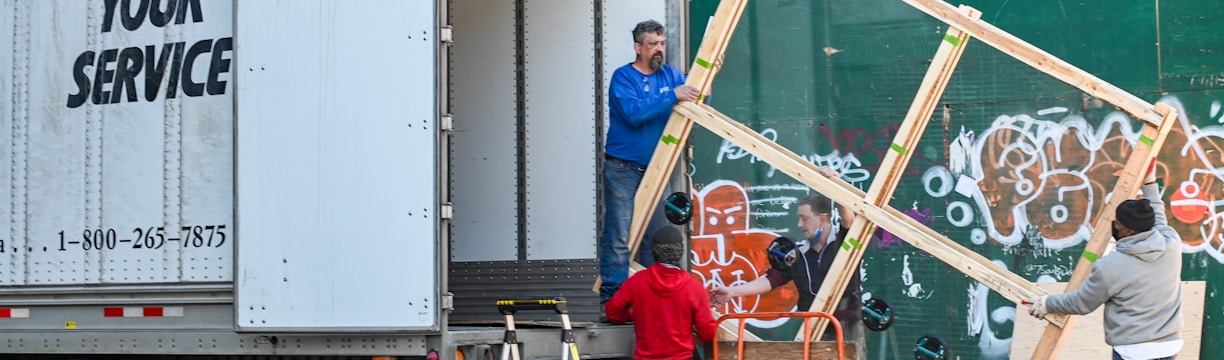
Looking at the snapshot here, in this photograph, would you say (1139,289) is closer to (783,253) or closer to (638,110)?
(638,110)

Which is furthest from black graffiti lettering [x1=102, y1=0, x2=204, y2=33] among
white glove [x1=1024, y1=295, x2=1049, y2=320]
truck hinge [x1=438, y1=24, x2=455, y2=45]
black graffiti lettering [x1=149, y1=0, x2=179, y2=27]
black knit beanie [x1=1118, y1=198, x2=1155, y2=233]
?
black knit beanie [x1=1118, y1=198, x2=1155, y2=233]

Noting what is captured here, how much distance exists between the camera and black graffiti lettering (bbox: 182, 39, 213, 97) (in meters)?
6.37

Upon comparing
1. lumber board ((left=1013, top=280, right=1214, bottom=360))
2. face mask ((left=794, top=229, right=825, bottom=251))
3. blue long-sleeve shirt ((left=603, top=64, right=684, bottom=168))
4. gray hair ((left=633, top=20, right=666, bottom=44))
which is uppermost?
gray hair ((left=633, top=20, right=666, bottom=44))

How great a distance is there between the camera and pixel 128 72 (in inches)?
262

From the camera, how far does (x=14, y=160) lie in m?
6.99

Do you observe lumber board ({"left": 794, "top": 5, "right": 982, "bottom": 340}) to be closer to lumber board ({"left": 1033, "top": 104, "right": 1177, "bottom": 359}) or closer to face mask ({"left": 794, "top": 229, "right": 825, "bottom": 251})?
lumber board ({"left": 1033, "top": 104, "right": 1177, "bottom": 359})

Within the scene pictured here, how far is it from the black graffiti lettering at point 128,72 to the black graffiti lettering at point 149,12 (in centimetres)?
12

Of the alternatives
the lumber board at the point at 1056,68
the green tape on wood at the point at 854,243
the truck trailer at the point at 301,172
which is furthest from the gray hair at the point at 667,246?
the lumber board at the point at 1056,68

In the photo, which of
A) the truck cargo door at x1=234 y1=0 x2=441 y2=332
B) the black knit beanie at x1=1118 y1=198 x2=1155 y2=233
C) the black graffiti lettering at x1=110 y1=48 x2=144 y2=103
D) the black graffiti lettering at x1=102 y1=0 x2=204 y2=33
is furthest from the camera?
the black graffiti lettering at x1=110 y1=48 x2=144 y2=103

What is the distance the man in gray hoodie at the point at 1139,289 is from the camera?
6.25m

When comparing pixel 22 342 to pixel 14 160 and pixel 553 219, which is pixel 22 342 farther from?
pixel 553 219

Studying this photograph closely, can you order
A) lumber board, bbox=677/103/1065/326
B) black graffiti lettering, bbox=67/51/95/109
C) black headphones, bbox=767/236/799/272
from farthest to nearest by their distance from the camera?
1. black headphones, bbox=767/236/799/272
2. lumber board, bbox=677/103/1065/326
3. black graffiti lettering, bbox=67/51/95/109

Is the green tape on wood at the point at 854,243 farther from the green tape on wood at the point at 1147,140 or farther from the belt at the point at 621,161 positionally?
the green tape on wood at the point at 1147,140

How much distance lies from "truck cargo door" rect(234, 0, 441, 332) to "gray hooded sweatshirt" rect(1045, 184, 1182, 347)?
9.57 ft
